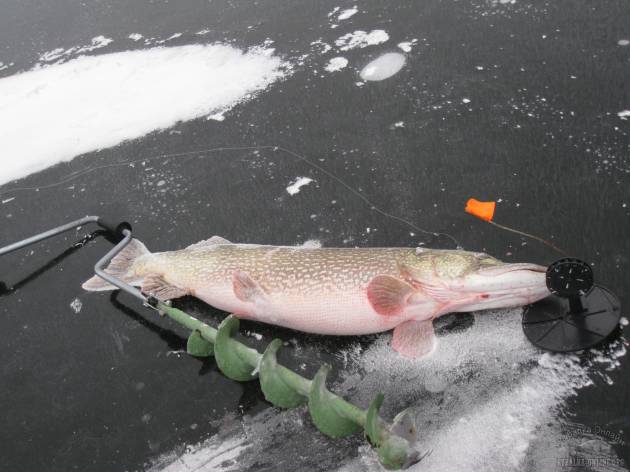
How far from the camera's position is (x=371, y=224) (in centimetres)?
241

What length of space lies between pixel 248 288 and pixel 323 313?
0.99ft

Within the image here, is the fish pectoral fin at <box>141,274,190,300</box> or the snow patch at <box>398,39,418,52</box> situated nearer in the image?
the fish pectoral fin at <box>141,274,190,300</box>

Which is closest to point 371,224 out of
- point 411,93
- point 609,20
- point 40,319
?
point 411,93

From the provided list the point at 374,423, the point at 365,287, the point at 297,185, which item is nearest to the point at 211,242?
the point at 297,185

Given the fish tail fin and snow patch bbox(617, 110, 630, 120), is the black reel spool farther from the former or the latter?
the fish tail fin

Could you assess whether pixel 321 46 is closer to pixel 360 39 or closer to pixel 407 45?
pixel 360 39

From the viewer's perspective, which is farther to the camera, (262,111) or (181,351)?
(262,111)

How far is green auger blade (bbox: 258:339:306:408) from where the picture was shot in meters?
1.73

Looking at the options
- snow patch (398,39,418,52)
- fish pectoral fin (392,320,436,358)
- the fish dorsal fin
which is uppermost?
snow patch (398,39,418,52)

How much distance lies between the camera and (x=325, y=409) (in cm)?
159

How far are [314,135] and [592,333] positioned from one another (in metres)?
1.76

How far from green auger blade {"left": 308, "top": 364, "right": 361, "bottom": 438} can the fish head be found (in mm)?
525

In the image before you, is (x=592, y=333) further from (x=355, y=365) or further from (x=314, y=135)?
(x=314, y=135)

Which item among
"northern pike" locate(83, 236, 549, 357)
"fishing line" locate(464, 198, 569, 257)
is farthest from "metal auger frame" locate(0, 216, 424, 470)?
"fishing line" locate(464, 198, 569, 257)
